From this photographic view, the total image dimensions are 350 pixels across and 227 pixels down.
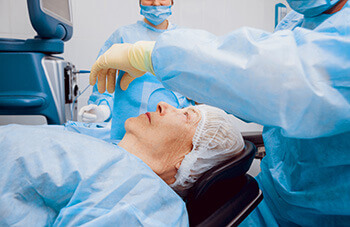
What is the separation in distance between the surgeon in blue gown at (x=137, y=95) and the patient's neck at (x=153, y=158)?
13.3 inches

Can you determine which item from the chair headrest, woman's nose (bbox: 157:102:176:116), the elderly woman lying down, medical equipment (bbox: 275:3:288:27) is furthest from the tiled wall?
the chair headrest

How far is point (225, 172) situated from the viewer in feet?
2.81

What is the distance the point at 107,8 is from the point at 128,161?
7.43ft

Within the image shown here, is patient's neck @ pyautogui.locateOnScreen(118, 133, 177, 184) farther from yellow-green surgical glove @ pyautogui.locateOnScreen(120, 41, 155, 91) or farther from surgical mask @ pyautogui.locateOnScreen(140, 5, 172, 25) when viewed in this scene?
surgical mask @ pyautogui.locateOnScreen(140, 5, 172, 25)

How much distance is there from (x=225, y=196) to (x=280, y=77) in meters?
0.51

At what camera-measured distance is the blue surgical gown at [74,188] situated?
60 cm

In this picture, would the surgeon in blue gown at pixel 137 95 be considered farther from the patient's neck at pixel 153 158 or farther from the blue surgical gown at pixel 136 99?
the patient's neck at pixel 153 158

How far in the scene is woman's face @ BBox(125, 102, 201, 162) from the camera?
985 millimetres

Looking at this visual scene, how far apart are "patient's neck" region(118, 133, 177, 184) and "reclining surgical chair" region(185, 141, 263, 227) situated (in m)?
0.15

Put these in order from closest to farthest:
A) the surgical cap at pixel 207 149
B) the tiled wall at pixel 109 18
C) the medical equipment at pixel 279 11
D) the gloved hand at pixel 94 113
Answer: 1. the surgical cap at pixel 207 149
2. the gloved hand at pixel 94 113
3. the tiled wall at pixel 109 18
4. the medical equipment at pixel 279 11

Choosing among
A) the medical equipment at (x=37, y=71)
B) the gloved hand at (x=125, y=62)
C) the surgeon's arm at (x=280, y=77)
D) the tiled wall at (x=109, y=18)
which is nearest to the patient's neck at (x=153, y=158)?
the gloved hand at (x=125, y=62)

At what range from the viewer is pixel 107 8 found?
2539 mm

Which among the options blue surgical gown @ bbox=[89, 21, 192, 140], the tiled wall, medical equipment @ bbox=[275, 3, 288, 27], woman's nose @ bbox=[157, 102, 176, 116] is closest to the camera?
woman's nose @ bbox=[157, 102, 176, 116]

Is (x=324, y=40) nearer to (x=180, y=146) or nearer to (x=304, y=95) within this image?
(x=304, y=95)
